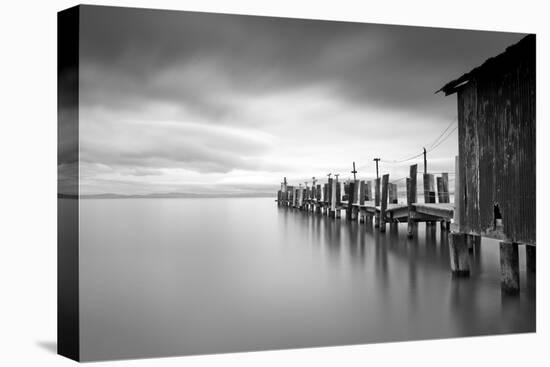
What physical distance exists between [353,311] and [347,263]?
366 centimetres

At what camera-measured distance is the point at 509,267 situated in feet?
18.6

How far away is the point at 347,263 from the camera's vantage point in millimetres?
9383

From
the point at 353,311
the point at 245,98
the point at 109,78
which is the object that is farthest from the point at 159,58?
the point at 353,311

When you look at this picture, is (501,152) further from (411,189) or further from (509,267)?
(411,189)

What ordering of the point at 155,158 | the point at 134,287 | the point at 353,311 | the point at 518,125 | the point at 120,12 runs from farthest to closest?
the point at 155,158, the point at 134,287, the point at 353,311, the point at 518,125, the point at 120,12

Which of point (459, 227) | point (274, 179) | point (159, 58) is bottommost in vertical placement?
point (459, 227)

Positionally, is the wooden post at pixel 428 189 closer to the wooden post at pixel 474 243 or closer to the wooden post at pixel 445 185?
the wooden post at pixel 445 185

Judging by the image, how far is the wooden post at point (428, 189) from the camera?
12.5 metres

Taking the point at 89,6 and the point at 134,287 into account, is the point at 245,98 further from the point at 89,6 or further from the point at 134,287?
the point at 89,6

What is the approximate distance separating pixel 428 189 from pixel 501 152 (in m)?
7.21

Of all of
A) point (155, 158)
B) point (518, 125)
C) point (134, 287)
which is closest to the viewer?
point (518, 125)

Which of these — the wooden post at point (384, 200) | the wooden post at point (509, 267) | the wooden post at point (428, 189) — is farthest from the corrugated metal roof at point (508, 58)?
the wooden post at point (384, 200)

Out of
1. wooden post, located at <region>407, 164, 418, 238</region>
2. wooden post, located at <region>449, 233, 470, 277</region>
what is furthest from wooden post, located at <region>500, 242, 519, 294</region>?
wooden post, located at <region>407, 164, 418, 238</region>

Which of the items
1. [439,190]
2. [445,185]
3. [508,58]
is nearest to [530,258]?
[508,58]
